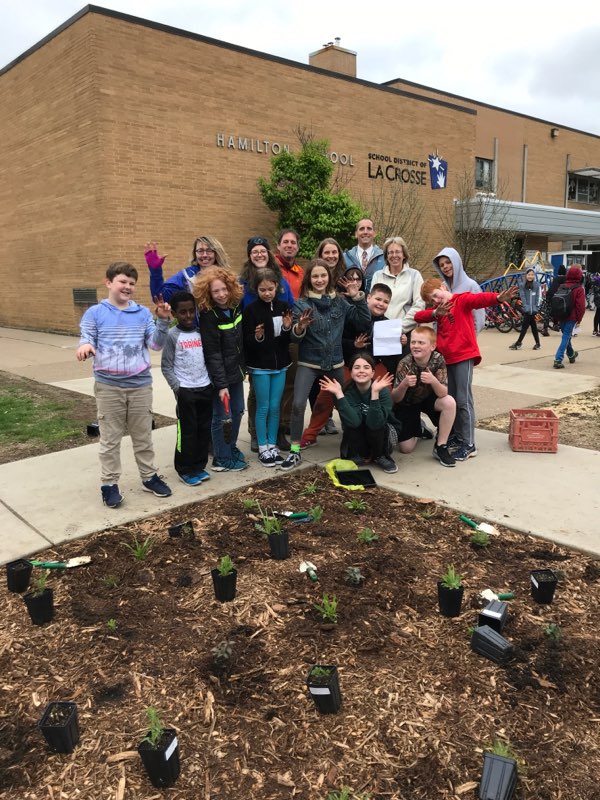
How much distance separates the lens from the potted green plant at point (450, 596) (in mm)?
2871

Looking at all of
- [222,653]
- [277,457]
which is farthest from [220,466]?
[222,653]

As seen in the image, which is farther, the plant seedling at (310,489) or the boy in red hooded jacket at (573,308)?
the boy in red hooded jacket at (573,308)

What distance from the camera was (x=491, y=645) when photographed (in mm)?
2598

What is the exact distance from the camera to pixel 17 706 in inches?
94.6

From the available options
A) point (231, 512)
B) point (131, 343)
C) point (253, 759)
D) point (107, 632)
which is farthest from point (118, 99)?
point (253, 759)

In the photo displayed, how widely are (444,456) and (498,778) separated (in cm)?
341

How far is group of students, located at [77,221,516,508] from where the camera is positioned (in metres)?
4.32

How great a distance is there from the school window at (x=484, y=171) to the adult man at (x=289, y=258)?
2855cm

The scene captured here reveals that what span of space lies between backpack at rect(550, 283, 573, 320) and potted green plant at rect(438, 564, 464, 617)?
27.6 feet

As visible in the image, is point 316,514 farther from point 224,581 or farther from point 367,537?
point 224,581

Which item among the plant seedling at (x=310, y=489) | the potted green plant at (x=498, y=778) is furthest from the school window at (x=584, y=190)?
the potted green plant at (x=498, y=778)

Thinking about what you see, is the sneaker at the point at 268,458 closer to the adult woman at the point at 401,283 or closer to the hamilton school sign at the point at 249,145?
the adult woman at the point at 401,283

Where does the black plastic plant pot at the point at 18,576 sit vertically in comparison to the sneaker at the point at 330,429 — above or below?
below

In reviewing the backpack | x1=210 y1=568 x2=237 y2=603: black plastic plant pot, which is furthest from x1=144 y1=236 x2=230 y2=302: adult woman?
the backpack
